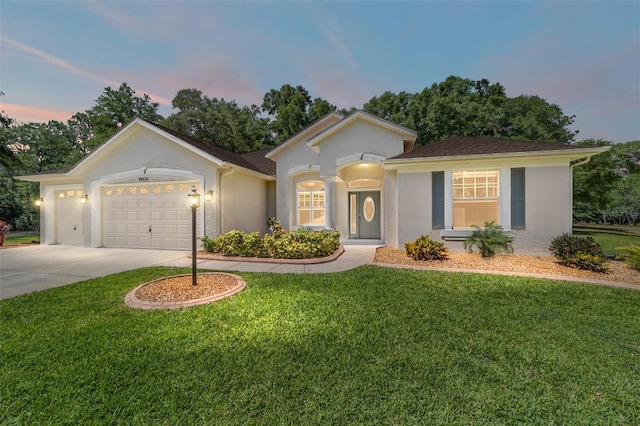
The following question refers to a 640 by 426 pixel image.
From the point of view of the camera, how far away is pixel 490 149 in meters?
8.45

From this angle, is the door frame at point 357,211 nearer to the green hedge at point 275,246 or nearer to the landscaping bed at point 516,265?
the landscaping bed at point 516,265

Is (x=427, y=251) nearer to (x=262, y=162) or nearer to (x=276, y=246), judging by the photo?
(x=276, y=246)

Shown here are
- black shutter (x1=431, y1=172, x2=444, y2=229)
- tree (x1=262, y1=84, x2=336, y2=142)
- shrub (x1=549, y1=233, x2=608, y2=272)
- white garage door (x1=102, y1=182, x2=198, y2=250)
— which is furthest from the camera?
tree (x1=262, y1=84, x2=336, y2=142)

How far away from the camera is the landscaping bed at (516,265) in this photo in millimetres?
5974

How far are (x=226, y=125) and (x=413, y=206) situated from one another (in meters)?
21.2

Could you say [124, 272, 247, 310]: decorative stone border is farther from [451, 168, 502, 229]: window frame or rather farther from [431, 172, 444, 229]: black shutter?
[451, 168, 502, 229]: window frame

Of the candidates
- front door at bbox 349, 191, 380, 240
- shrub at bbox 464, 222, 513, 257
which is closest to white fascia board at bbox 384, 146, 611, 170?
shrub at bbox 464, 222, 513, 257

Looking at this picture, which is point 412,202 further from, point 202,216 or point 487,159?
point 202,216

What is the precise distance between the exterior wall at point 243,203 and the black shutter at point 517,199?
34.1 ft

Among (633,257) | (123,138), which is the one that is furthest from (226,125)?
(633,257)

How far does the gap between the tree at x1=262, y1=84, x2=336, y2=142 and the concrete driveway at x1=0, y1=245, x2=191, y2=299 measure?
1688 centimetres

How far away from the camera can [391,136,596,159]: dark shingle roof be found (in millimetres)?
7932

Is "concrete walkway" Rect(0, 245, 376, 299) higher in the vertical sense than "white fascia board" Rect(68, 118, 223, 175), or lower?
lower

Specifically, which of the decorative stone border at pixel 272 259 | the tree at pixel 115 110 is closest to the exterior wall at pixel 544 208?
the decorative stone border at pixel 272 259
